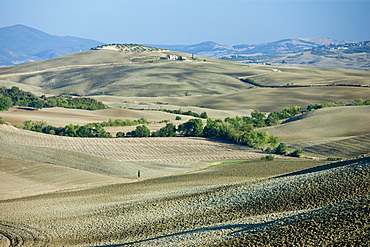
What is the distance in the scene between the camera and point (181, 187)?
37.2 m

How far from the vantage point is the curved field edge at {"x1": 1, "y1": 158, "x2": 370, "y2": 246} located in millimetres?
22344

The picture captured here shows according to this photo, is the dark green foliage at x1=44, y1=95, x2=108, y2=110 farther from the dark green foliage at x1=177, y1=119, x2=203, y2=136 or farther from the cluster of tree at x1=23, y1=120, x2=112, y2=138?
the dark green foliage at x1=177, y1=119, x2=203, y2=136

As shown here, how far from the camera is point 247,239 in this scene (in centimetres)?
1681

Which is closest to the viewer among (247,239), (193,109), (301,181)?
(247,239)

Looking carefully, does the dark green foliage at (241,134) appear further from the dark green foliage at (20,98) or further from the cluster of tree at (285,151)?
the dark green foliage at (20,98)

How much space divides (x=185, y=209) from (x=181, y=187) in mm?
10225

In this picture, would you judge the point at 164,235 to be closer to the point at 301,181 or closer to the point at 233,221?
the point at 233,221

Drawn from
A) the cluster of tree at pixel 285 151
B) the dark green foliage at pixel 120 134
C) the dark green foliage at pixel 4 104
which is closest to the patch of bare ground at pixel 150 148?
the cluster of tree at pixel 285 151

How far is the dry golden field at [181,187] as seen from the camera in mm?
18359

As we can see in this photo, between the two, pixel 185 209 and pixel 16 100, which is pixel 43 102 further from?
pixel 185 209

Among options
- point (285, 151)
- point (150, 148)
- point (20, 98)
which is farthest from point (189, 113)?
point (285, 151)

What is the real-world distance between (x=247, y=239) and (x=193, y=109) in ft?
324

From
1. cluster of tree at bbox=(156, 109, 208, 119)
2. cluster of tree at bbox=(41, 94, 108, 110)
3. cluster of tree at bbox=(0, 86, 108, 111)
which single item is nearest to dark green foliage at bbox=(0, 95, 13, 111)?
cluster of tree at bbox=(0, 86, 108, 111)

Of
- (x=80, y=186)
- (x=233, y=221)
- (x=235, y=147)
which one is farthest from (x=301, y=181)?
(x=235, y=147)
